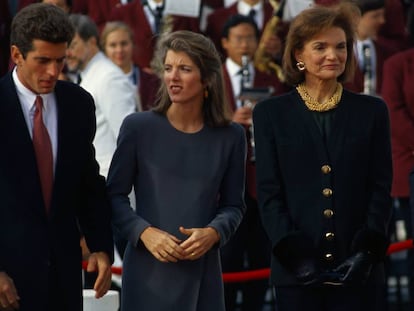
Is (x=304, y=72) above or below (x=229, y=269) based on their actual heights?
above

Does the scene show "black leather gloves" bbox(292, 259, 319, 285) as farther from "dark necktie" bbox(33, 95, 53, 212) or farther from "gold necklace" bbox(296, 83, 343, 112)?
"dark necktie" bbox(33, 95, 53, 212)

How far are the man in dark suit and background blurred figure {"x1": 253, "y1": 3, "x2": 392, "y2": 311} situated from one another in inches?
35.2

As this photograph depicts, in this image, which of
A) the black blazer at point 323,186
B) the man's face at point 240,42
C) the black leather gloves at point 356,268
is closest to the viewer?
the black leather gloves at point 356,268

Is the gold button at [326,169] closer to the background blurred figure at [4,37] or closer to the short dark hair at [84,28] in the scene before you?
the short dark hair at [84,28]

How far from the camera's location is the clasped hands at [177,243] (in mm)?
6441

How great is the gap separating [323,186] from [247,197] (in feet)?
9.78

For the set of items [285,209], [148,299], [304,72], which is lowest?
[148,299]

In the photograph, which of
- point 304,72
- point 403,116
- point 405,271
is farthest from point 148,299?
point 405,271

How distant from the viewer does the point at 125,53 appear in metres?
11.1

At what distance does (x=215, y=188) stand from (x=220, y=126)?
0.32m

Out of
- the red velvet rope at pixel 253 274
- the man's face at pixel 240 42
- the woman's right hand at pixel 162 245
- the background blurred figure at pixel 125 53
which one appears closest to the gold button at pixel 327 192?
the woman's right hand at pixel 162 245

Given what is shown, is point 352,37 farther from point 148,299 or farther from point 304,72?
point 148,299

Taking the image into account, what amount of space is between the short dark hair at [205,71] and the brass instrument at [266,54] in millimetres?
3986

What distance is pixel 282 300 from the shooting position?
6559mm
